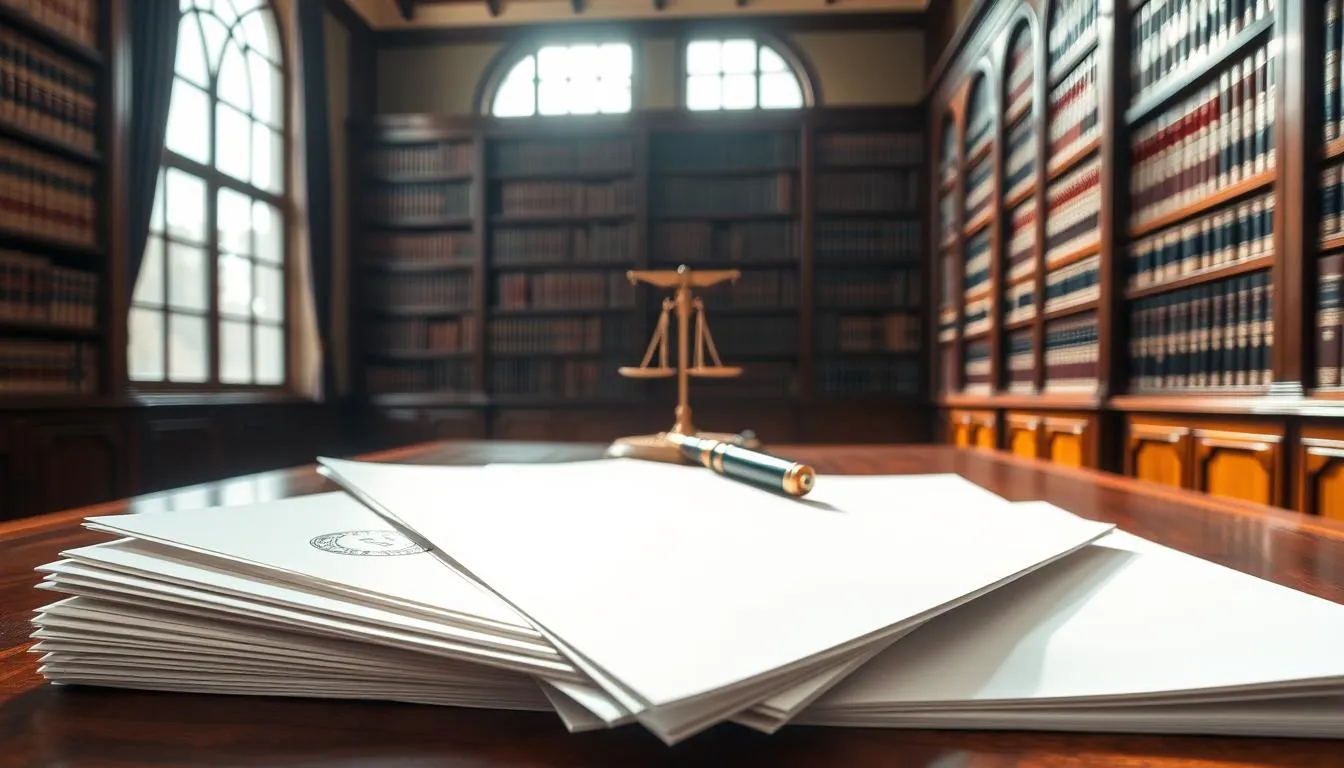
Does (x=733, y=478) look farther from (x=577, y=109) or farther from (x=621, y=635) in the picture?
(x=577, y=109)

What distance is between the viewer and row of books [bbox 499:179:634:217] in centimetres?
467

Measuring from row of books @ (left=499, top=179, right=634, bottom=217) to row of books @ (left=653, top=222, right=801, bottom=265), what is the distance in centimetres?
30

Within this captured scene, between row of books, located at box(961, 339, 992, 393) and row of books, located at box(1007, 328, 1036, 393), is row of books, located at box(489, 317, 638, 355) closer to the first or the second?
row of books, located at box(961, 339, 992, 393)

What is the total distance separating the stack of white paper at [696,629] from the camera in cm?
23

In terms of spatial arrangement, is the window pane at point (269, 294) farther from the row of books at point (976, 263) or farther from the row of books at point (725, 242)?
the row of books at point (976, 263)

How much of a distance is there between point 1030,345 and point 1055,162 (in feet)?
2.46

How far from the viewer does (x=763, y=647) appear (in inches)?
8.8

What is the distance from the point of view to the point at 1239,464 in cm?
199

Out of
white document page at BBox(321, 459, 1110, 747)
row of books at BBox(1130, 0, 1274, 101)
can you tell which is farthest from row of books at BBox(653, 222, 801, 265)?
white document page at BBox(321, 459, 1110, 747)

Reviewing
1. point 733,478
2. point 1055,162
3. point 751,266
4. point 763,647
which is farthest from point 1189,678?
point 751,266

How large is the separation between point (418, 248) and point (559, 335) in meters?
1.06

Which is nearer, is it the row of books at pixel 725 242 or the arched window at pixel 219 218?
the arched window at pixel 219 218

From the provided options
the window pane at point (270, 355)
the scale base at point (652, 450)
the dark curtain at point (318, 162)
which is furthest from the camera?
the dark curtain at point (318, 162)

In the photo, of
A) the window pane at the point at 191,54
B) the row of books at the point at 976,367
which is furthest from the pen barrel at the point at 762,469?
the window pane at the point at 191,54
